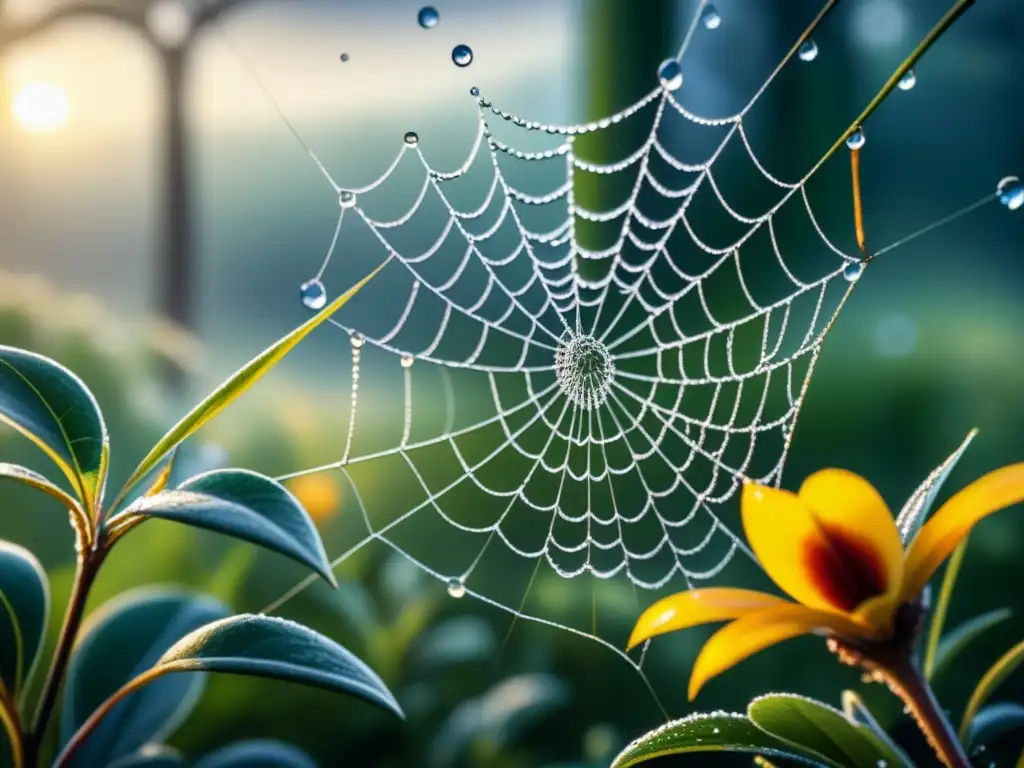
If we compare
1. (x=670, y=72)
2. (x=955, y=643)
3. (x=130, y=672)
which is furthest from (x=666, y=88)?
(x=130, y=672)

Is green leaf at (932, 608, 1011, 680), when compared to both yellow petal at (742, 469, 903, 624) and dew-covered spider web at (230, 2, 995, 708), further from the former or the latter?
dew-covered spider web at (230, 2, 995, 708)

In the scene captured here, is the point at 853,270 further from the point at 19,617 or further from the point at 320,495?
the point at 320,495

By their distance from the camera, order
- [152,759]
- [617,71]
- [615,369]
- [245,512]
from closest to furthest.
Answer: [245,512], [152,759], [615,369], [617,71]

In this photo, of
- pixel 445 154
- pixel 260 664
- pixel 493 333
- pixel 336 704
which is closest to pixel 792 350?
pixel 493 333

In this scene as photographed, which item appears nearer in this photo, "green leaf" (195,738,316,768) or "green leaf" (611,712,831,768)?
"green leaf" (611,712,831,768)

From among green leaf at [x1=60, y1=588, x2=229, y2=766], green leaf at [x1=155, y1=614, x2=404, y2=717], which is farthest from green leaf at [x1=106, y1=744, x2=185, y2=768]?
green leaf at [x1=155, y1=614, x2=404, y2=717]

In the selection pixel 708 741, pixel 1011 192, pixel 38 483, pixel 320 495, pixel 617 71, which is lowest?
pixel 708 741

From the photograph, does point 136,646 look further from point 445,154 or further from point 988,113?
point 988,113

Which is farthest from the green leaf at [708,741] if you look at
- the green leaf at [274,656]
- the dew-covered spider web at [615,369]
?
the dew-covered spider web at [615,369]
